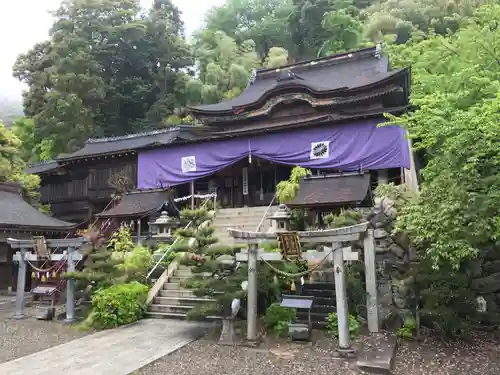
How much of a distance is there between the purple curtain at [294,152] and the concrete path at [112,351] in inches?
356

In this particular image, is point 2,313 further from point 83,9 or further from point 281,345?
point 83,9

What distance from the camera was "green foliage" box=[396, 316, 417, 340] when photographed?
27.4ft

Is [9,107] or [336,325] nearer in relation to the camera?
[336,325]

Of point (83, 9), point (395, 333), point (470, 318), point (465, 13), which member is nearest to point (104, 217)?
point (395, 333)

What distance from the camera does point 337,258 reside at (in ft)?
25.5

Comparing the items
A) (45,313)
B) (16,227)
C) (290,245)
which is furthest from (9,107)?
(290,245)

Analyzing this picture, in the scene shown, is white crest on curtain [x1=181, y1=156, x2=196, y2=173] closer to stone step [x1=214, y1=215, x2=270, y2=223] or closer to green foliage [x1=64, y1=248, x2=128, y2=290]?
stone step [x1=214, y1=215, x2=270, y2=223]

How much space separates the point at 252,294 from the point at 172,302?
351 centimetres

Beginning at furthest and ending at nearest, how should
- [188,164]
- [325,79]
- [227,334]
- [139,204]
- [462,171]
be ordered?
1. [325,79]
2. [188,164]
3. [139,204]
4. [227,334]
5. [462,171]

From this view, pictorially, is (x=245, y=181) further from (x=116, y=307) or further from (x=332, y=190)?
(x=116, y=307)

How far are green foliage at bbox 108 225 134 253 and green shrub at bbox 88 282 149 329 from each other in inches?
170

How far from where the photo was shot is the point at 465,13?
101ft

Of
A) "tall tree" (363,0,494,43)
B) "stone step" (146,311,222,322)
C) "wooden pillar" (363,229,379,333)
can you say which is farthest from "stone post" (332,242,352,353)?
"tall tree" (363,0,494,43)

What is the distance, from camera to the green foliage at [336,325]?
853cm
